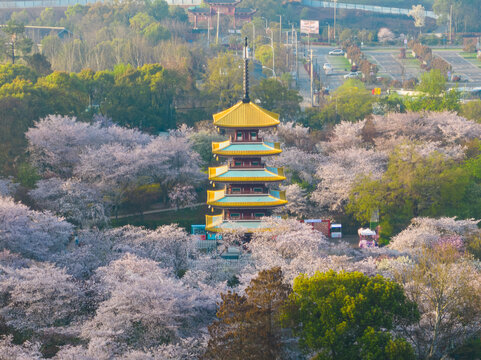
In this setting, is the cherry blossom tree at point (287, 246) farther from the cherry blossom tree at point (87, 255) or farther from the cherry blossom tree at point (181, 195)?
the cherry blossom tree at point (181, 195)

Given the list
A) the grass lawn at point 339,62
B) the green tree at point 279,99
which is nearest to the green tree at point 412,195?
the green tree at point 279,99

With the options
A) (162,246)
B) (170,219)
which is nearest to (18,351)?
(162,246)

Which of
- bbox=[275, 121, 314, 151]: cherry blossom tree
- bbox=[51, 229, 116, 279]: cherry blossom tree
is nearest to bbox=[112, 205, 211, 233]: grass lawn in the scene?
bbox=[51, 229, 116, 279]: cherry blossom tree

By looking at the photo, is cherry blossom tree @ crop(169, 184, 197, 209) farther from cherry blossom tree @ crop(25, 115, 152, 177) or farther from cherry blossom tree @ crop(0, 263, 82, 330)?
cherry blossom tree @ crop(0, 263, 82, 330)

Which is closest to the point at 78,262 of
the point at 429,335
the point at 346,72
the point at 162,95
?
the point at 429,335

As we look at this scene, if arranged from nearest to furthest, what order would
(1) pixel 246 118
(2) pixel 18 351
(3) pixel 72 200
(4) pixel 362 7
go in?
(2) pixel 18 351, (1) pixel 246 118, (3) pixel 72 200, (4) pixel 362 7

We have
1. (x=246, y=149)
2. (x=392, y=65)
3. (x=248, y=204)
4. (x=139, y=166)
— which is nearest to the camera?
(x=248, y=204)

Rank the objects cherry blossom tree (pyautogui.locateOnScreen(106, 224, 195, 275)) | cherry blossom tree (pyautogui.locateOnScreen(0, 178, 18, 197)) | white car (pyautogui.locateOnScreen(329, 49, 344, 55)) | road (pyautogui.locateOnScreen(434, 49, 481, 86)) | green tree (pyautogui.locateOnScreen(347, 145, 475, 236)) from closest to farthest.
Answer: cherry blossom tree (pyautogui.locateOnScreen(106, 224, 195, 275))
cherry blossom tree (pyautogui.locateOnScreen(0, 178, 18, 197))
green tree (pyautogui.locateOnScreen(347, 145, 475, 236))
road (pyautogui.locateOnScreen(434, 49, 481, 86))
white car (pyautogui.locateOnScreen(329, 49, 344, 55))

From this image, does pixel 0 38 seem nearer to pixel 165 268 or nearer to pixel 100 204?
pixel 100 204

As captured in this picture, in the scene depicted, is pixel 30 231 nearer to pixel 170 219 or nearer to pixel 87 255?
pixel 87 255
